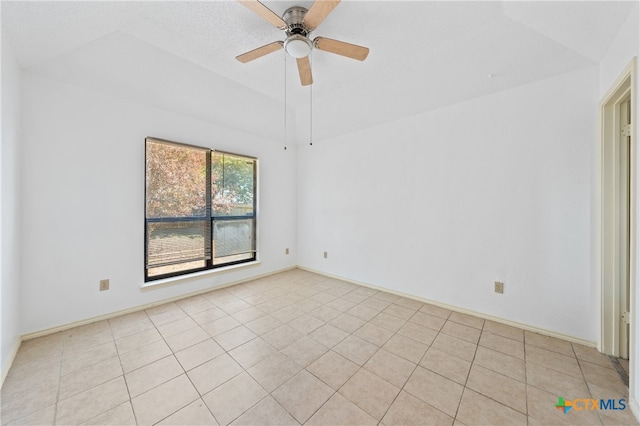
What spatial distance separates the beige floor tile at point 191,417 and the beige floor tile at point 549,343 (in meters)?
2.63

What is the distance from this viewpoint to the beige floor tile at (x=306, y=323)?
2.36 meters

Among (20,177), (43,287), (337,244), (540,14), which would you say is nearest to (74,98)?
(20,177)

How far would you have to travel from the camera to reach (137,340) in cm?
215

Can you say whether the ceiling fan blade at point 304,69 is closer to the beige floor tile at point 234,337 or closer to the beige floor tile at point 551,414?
the beige floor tile at point 234,337

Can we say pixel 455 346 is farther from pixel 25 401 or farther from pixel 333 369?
pixel 25 401

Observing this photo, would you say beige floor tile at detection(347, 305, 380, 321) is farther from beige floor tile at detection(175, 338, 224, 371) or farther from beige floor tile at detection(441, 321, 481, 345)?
beige floor tile at detection(175, 338, 224, 371)

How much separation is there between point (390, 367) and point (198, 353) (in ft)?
5.15

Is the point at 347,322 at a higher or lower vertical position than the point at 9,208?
lower

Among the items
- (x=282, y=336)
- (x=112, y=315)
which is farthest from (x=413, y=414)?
(x=112, y=315)

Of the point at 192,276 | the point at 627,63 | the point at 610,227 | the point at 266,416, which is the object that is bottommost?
the point at 266,416

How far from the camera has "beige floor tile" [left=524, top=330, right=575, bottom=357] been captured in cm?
200

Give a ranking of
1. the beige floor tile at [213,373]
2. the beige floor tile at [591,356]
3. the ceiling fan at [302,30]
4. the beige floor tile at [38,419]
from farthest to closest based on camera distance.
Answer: the beige floor tile at [591,356], the beige floor tile at [213,373], the ceiling fan at [302,30], the beige floor tile at [38,419]

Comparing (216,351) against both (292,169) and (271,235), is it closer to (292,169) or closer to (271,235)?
(271,235)

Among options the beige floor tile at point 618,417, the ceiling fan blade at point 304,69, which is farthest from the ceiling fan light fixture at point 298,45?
the beige floor tile at point 618,417
